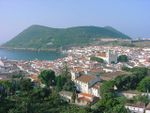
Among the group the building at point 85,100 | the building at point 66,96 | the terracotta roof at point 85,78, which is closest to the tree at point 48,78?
the terracotta roof at point 85,78

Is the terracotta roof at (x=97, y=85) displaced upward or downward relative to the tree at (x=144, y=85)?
downward

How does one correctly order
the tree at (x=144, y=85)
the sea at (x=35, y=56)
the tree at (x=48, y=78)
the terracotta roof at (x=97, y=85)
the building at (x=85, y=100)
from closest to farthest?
the building at (x=85, y=100)
the tree at (x=144, y=85)
the terracotta roof at (x=97, y=85)
the tree at (x=48, y=78)
the sea at (x=35, y=56)

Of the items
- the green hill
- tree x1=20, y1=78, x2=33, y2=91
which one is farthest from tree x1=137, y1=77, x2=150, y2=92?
the green hill

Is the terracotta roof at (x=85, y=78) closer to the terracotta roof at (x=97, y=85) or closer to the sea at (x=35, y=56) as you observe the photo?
the terracotta roof at (x=97, y=85)

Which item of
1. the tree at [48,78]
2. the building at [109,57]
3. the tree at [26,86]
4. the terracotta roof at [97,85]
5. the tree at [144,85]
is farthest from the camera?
the building at [109,57]

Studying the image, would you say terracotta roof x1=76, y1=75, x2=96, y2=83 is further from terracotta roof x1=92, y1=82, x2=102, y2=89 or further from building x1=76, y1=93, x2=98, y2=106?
building x1=76, y1=93, x2=98, y2=106

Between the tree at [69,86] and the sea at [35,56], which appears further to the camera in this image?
the sea at [35,56]

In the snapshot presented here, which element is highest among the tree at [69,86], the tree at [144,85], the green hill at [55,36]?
the green hill at [55,36]

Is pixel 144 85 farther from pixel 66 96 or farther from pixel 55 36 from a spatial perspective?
pixel 55 36

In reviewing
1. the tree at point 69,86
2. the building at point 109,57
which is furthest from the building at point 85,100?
the building at point 109,57
